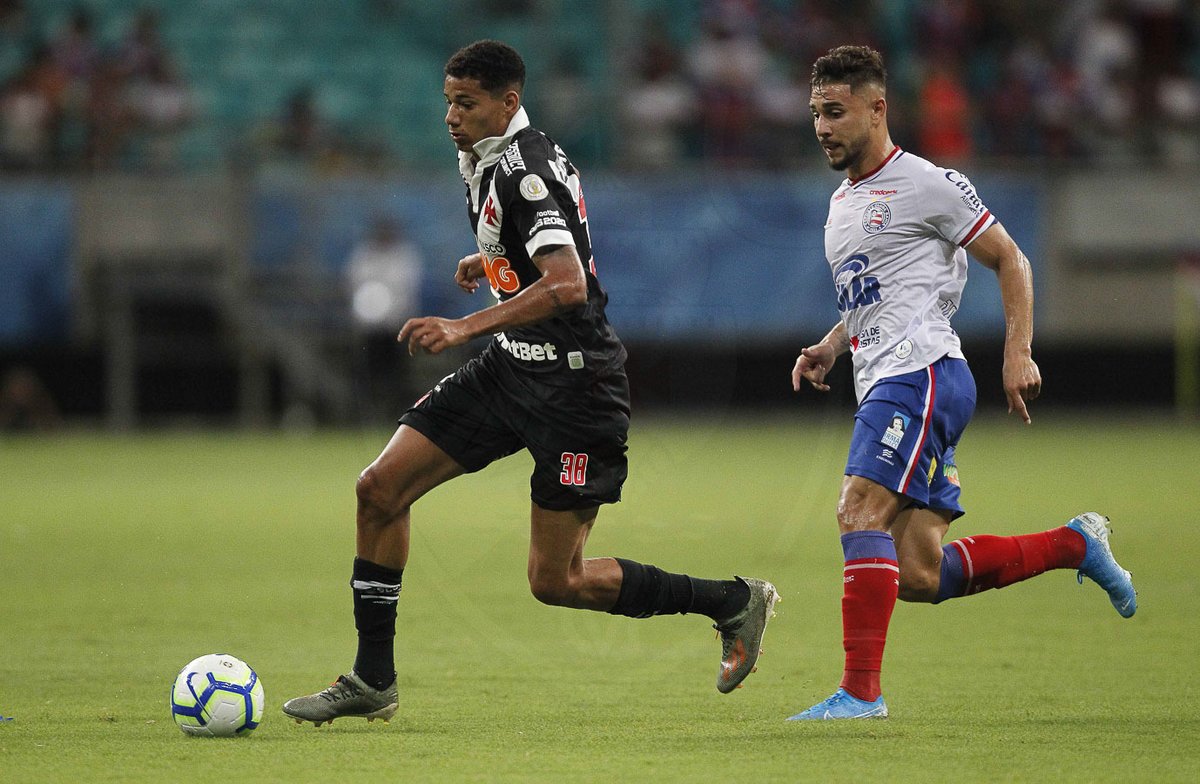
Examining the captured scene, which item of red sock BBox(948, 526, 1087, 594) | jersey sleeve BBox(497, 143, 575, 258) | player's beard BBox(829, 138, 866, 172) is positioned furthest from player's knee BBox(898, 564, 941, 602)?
jersey sleeve BBox(497, 143, 575, 258)

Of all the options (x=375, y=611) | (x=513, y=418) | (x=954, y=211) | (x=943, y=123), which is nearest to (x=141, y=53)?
(x=943, y=123)

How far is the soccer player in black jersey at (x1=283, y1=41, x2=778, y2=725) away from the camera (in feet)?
18.2

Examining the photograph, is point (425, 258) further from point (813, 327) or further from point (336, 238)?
point (813, 327)

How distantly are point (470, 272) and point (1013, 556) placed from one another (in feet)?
6.98

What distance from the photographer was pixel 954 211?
5637 millimetres

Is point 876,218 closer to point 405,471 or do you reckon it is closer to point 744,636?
point 744,636

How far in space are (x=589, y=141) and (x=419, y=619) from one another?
44.7 ft

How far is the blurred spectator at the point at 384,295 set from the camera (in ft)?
63.8

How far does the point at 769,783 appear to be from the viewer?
Answer: 4.43 meters

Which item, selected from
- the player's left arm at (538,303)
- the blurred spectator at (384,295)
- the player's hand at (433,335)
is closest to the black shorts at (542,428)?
the player's left arm at (538,303)

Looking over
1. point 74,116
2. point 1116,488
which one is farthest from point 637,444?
point 74,116

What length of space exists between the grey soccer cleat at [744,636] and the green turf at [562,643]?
14 cm

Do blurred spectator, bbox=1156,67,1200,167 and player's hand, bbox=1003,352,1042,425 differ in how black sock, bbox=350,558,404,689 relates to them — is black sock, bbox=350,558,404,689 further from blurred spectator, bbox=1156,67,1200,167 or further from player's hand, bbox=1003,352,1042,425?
blurred spectator, bbox=1156,67,1200,167

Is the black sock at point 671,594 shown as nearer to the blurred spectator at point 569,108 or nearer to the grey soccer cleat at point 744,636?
the grey soccer cleat at point 744,636
